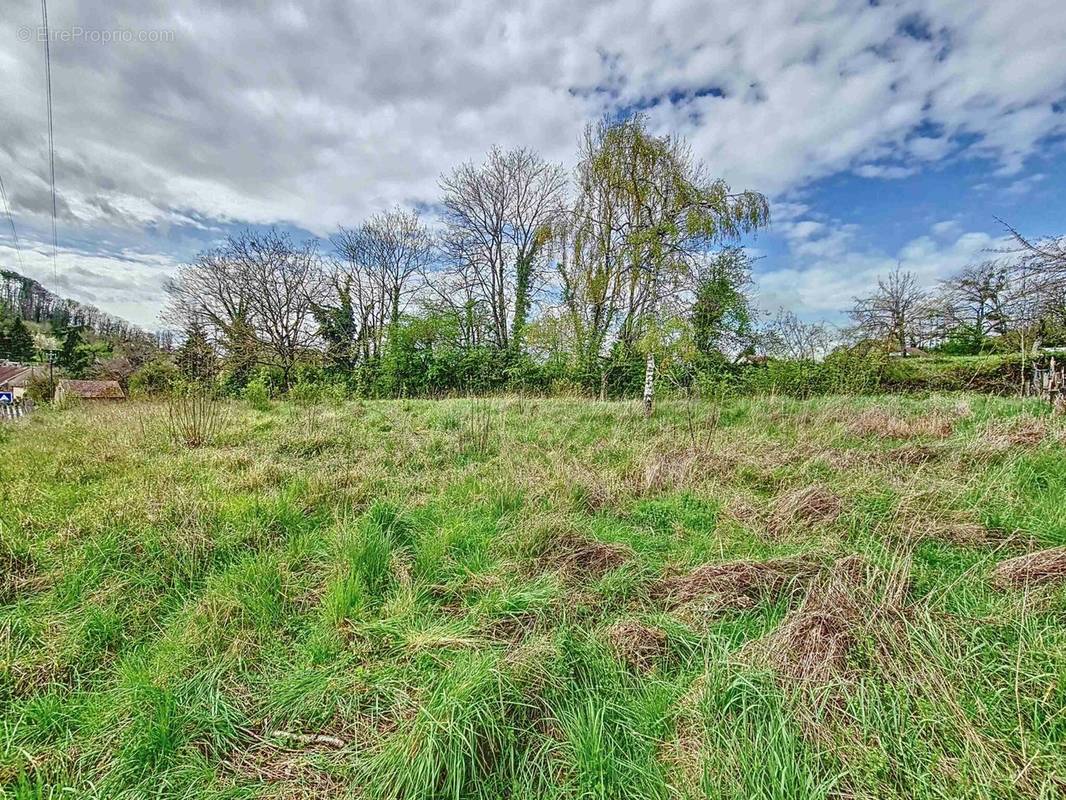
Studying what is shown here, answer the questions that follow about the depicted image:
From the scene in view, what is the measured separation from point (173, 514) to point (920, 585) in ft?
16.4

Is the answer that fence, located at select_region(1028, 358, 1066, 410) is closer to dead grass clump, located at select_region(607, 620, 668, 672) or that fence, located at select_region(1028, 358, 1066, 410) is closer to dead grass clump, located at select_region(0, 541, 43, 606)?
dead grass clump, located at select_region(607, 620, 668, 672)

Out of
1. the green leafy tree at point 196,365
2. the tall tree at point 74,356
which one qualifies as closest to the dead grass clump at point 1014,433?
the green leafy tree at point 196,365

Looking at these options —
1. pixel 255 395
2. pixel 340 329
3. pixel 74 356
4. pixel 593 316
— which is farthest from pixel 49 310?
pixel 593 316

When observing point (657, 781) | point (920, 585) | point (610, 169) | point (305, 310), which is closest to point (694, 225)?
point (610, 169)

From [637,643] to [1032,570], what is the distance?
2255 mm

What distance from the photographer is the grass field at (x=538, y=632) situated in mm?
1512

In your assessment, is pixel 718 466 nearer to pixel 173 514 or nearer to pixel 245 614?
pixel 245 614

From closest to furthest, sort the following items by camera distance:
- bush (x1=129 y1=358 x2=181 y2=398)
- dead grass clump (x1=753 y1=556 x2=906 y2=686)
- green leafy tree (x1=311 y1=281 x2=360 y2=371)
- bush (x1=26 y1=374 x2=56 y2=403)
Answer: dead grass clump (x1=753 y1=556 x2=906 y2=686), bush (x1=129 y1=358 x2=181 y2=398), bush (x1=26 y1=374 x2=56 y2=403), green leafy tree (x1=311 y1=281 x2=360 y2=371)

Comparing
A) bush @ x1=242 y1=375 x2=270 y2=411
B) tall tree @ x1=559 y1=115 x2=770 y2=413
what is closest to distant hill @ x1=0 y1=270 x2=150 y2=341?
bush @ x1=242 y1=375 x2=270 y2=411

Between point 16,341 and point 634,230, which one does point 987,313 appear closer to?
point 634,230

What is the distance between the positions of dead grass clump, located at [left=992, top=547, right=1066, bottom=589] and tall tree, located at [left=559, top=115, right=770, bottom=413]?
5732 mm

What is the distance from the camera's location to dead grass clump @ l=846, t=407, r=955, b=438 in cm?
565

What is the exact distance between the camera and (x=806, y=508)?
3.38 meters

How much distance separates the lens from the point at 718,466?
15.0 feet
